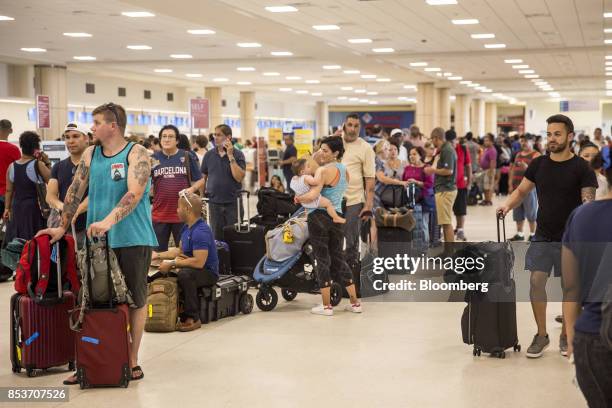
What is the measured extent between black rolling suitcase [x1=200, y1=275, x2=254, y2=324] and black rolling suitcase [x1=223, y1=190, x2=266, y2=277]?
1176 mm

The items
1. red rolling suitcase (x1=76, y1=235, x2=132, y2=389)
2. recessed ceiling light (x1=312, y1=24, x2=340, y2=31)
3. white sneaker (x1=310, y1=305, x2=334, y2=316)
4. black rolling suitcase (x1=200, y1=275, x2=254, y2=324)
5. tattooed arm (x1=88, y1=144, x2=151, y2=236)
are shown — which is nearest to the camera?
→ tattooed arm (x1=88, y1=144, x2=151, y2=236)

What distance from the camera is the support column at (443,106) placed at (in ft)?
113

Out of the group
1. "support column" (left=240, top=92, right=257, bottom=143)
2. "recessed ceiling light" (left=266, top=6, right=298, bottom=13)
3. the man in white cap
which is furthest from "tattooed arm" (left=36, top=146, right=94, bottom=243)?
"support column" (left=240, top=92, right=257, bottom=143)

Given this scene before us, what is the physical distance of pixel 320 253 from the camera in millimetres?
7023

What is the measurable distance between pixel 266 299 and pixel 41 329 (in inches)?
102

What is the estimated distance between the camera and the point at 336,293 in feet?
25.3

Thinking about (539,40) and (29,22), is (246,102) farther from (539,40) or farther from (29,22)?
(29,22)

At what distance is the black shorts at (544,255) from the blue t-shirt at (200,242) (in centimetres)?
256

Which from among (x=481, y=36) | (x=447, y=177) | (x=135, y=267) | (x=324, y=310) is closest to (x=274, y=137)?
(x=481, y=36)

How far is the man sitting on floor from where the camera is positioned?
670cm

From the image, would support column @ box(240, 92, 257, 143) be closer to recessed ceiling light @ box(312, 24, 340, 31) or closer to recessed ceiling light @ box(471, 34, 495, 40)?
recessed ceiling light @ box(471, 34, 495, 40)

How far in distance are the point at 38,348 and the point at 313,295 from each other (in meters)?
3.61

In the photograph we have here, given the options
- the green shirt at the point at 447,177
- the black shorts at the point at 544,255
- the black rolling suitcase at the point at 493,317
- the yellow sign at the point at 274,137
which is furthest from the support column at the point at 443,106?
the black shorts at the point at 544,255

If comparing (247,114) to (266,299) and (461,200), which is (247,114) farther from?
(266,299)
